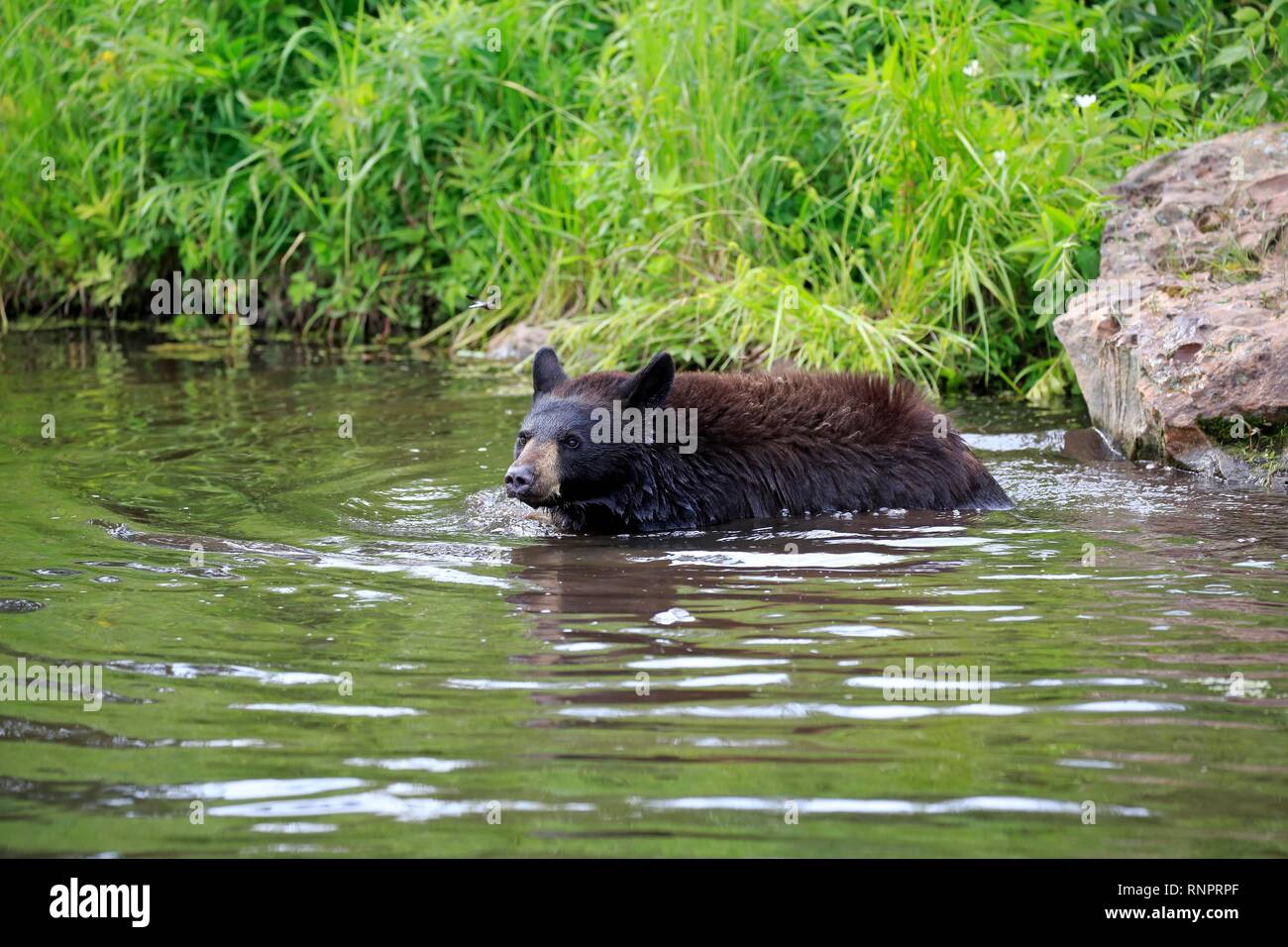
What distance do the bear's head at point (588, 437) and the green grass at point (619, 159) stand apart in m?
2.32

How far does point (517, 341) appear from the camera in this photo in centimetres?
1191

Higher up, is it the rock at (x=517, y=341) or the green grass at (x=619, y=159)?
the green grass at (x=619, y=159)

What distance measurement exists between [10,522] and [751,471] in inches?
125

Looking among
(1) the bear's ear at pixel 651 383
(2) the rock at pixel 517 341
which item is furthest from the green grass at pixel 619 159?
(1) the bear's ear at pixel 651 383

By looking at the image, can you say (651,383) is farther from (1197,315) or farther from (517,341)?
(517,341)

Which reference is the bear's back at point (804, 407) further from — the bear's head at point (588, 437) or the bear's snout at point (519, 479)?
the bear's snout at point (519, 479)

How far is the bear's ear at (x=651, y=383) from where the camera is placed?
6852mm

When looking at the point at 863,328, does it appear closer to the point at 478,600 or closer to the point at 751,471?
the point at 751,471

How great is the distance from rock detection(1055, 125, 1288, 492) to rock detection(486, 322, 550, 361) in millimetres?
4303

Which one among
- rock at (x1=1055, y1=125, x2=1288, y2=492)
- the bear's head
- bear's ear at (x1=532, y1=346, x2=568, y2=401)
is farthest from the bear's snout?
rock at (x1=1055, y1=125, x2=1288, y2=492)

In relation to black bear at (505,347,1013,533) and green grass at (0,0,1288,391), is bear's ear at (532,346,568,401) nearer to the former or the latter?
black bear at (505,347,1013,533)

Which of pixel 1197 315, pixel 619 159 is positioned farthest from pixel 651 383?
pixel 619 159

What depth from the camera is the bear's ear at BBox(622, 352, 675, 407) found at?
6852mm
